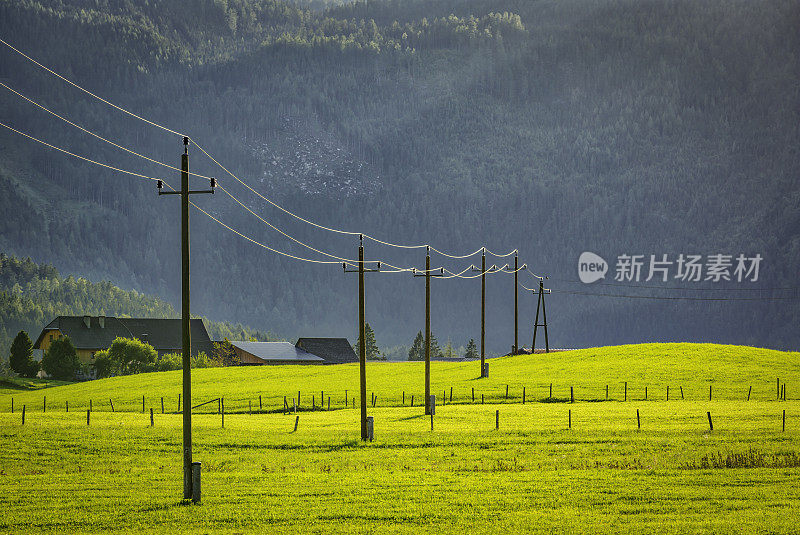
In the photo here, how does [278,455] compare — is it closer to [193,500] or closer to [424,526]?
[193,500]

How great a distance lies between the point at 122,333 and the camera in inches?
7810

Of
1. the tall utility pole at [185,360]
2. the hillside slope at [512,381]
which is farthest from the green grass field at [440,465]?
the tall utility pole at [185,360]

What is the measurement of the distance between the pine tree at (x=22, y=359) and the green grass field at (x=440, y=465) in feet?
241

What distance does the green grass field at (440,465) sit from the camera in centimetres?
3067

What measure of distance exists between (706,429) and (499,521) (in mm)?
31610

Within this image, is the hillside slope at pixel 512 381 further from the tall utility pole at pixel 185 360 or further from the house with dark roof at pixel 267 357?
the house with dark roof at pixel 267 357

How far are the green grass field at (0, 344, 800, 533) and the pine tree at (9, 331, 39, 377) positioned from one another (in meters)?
73.5

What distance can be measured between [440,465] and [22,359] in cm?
13725

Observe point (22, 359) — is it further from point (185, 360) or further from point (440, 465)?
point (185, 360)

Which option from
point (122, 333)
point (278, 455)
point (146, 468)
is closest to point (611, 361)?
point (278, 455)

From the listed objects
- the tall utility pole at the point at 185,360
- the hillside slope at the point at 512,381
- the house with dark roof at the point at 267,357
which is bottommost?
the house with dark roof at the point at 267,357

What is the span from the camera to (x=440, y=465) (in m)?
45.0

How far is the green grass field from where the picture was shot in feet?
101

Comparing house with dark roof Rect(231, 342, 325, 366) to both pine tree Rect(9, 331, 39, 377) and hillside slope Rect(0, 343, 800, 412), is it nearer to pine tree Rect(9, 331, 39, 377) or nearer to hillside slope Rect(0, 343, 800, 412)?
pine tree Rect(9, 331, 39, 377)
